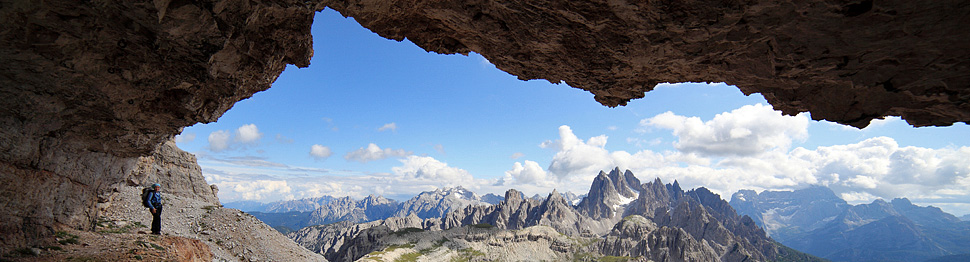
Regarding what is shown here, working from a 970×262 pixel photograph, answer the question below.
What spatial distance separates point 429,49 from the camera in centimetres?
1772

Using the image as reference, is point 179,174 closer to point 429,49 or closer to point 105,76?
point 105,76

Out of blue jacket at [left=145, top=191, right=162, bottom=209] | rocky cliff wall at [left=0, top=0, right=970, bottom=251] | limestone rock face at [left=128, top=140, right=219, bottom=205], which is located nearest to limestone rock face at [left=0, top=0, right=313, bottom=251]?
rocky cliff wall at [left=0, top=0, right=970, bottom=251]

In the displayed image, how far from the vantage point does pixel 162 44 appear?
11.2 metres

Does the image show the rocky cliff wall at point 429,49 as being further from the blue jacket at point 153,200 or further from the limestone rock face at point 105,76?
the blue jacket at point 153,200

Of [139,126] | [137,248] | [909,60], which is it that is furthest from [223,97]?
[909,60]

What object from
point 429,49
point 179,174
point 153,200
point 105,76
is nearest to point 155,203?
point 153,200

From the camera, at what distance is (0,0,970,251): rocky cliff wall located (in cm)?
1012

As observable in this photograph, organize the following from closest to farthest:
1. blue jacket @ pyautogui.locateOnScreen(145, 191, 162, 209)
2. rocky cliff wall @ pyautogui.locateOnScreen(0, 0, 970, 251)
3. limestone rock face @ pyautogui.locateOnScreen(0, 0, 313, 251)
A: 1. rocky cliff wall @ pyautogui.locateOnScreen(0, 0, 970, 251)
2. limestone rock face @ pyautogui.locateOnScreen(0, 0, 313, 251)
3. blue jacket @ pyautogui.locateOnScreen(145, 191, 162, 209)

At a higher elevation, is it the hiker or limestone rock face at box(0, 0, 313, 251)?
limestone rock face at box(0, 0, 313, 251)

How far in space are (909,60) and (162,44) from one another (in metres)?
23.9

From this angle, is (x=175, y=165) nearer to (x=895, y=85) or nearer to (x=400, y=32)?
(x=400, y=32)

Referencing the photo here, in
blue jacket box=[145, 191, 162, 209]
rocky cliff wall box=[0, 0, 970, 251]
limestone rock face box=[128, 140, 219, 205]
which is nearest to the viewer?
rocky cliff wall box=[0, 0, 970, 251]

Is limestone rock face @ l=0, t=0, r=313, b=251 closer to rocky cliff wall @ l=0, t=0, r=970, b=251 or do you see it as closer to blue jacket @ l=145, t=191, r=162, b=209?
rocky cliff wall @ l=0, t=0, r=970, b=251

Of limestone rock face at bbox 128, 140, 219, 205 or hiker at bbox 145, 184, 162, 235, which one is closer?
hiker at bbox 145, 184, 162, 235
